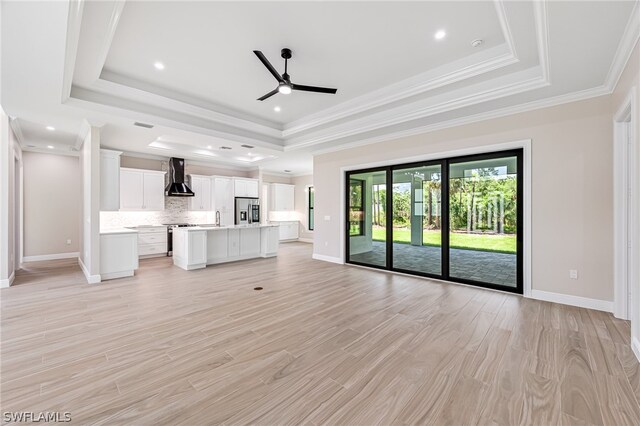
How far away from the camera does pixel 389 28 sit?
2918 mm

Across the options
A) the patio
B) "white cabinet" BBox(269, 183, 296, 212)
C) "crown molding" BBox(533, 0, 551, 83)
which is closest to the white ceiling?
"crown molding" BBox(533, 0, 551, 83)

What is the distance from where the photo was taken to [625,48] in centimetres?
254

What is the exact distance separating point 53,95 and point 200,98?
1.91 meters

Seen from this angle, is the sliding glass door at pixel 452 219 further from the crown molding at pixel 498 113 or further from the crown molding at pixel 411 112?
the crown molding at pixel 411 112

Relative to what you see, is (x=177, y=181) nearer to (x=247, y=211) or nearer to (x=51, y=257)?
(x=247, y=211)

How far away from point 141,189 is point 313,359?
721 cm

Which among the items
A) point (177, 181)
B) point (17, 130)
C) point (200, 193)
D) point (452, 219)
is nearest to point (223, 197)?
point (200, 193)

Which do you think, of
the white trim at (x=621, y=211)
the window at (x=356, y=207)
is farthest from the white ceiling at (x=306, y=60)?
the window at (x=356, y=207)

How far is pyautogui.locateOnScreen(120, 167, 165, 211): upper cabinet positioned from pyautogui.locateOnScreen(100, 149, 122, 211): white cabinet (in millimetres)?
1821

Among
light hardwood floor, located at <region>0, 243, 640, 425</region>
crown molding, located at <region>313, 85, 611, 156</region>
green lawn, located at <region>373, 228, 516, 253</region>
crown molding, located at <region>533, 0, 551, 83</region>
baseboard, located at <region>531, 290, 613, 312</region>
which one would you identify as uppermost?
crown molding, located at <region>533, 0, 551, 83</region>

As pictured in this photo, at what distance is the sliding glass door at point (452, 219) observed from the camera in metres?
4.31

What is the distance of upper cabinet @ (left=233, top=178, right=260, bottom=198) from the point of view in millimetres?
9156

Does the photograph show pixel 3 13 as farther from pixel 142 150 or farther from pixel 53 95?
pixel 142 150

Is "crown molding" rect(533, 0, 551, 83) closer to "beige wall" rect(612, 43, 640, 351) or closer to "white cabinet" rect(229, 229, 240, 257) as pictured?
"beige wall" rect(612, 43, 640, 351)
